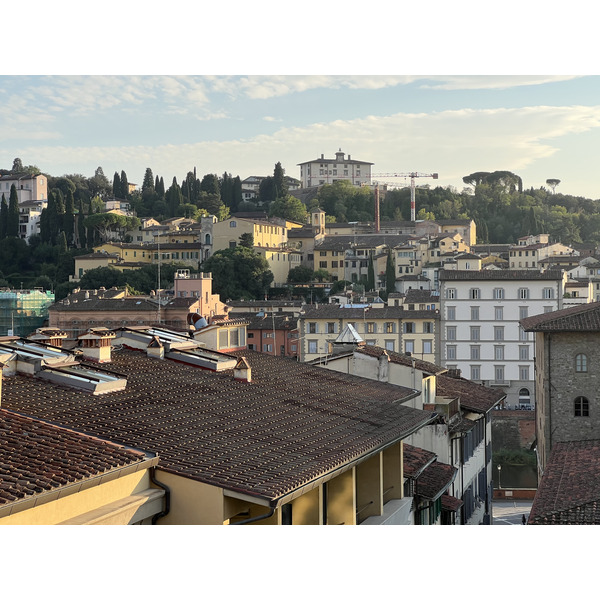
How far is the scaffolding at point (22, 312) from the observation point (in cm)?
3681

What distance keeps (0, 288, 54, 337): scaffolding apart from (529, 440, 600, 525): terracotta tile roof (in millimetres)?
29202

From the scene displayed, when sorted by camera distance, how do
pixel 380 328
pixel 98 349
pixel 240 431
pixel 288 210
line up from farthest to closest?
1. pixel 288 210
2. pixel 380 328
3. pixel 98 349
4. pixel 240 431

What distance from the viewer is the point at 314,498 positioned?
4992 mm

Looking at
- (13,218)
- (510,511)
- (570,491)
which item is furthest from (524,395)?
(13,218)

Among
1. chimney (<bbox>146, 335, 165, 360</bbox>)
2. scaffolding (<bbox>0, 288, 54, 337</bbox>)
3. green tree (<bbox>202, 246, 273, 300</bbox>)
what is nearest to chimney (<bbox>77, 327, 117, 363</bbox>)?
chimney (<bbox>146, 335, 165, 360</bbox>)

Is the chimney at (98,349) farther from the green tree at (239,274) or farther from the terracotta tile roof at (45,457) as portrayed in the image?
the green tree at (239,274)

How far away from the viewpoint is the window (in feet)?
97.6

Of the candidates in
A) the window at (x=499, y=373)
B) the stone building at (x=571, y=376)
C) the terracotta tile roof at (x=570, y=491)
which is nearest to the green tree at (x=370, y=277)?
the window at (x=499, y=373)

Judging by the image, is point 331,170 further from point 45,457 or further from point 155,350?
point 45,457

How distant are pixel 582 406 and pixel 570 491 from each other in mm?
6349

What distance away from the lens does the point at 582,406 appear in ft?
44.3

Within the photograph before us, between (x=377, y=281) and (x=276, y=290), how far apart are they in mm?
5339

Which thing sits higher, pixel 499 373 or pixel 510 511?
pixel 499 373

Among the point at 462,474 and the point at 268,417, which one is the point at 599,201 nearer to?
the point at 462,474
